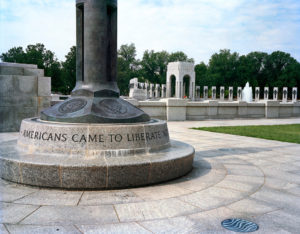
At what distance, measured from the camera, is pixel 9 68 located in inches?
453

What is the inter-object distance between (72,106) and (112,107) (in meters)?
0.82

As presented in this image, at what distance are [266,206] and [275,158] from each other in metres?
3.70

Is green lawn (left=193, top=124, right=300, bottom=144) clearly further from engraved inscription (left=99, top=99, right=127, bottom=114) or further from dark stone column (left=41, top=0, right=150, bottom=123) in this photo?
engraved inscription (left=99, top=99, right=127, bottom=114)

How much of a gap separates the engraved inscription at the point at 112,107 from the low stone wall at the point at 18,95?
6669 mm

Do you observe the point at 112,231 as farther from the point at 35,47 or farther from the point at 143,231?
the point at 35,47

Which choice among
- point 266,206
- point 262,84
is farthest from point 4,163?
point 262,84

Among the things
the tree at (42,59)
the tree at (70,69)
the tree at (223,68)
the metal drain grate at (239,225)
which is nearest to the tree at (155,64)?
the tree at (223,68)

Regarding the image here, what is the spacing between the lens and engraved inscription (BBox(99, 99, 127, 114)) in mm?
5604

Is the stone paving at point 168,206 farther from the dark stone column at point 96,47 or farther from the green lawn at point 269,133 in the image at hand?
the green lawn at point 269,133

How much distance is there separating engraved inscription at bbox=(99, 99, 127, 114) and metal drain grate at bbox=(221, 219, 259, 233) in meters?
3.10

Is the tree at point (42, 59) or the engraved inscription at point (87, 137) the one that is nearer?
the engraved inscription at point (87, 137)

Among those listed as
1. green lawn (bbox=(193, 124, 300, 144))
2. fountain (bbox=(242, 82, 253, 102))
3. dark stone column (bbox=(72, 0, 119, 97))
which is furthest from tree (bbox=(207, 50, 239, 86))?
dark stone column (bbox=(72, 0, 119, 97))

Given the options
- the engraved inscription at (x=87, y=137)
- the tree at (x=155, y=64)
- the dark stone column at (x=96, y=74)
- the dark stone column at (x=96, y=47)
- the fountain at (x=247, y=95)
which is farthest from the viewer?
the tree at (x=155, y=64)

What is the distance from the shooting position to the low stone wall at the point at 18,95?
10789 millimetres
